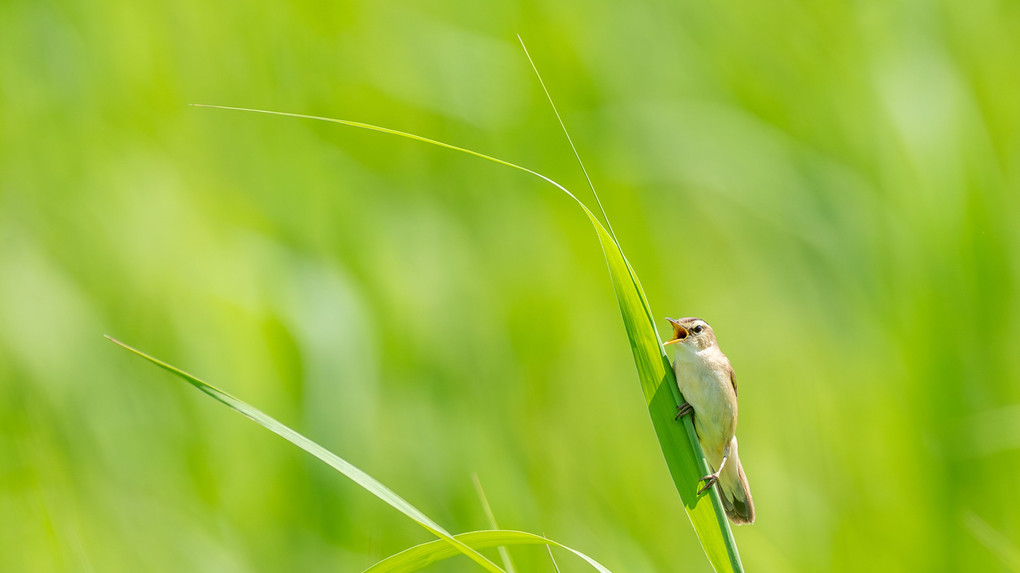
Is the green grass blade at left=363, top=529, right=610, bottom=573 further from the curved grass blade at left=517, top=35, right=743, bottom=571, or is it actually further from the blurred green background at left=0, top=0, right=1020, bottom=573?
the blurred green background at left=0, top=0, right=1020, bottom=573

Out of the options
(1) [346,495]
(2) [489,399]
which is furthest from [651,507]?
(1) [346,495]

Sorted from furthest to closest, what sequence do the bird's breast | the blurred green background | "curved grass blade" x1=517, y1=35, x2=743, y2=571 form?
the blurred green background
the bird's breast
"curved grass blade" x1=517, y1=35, x2=743, y2=571

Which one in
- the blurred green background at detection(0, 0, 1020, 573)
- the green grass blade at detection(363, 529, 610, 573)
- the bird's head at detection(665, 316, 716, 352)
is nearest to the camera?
the green grass blade at detection(363, 529, 610, 573)

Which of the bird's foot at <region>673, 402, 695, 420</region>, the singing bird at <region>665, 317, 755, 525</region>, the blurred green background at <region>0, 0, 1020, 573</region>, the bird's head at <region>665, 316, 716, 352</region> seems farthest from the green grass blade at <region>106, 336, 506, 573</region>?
the blurred green background at <region>0, 0, 1020, 573</region>

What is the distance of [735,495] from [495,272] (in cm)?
193

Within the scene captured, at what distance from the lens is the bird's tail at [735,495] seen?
229cm

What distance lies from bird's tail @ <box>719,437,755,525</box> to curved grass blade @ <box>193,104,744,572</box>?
65cm

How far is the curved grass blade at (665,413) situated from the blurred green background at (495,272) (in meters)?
1.37

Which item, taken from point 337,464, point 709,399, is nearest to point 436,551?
point 337,464

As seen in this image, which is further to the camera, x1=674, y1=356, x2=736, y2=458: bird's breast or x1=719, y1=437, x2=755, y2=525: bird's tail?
x1=719, y1=437, x2=755, y2=525: bird's tail

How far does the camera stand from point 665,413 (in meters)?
1.65

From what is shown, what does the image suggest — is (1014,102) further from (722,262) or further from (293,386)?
(293,386)

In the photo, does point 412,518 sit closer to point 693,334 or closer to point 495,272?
point 693,334

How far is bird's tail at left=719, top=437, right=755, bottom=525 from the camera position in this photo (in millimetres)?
2287
